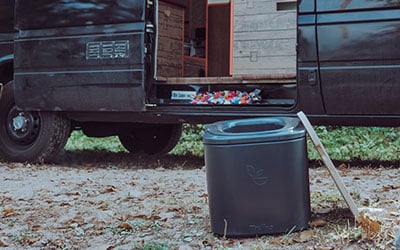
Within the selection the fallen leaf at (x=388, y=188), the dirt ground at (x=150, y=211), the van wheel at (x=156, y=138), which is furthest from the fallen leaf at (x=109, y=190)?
the van wheel at (x=156, y=138)

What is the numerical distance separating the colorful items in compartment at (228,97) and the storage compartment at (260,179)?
261 centimetres

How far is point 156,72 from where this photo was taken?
6289mm

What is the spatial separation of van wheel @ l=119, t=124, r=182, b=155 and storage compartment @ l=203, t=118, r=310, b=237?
182 inches

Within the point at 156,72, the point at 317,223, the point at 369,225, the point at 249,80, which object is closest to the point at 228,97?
the point at 249,80

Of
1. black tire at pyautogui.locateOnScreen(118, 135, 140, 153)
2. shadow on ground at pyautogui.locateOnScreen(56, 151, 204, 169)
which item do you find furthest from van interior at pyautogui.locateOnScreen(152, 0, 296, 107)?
black tire at pyautogui.locateOnScreen(118, 135, 140, 153)

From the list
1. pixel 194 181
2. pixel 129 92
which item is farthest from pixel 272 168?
pixel 129 92

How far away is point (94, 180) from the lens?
17.3ft

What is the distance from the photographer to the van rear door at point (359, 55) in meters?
4.85

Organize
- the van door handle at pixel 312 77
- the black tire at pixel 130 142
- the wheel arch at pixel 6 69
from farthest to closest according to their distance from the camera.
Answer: the black tire at pixel 130 142 → the wheel arch at pixel 6 69 → the van door handle at pixel 312 77

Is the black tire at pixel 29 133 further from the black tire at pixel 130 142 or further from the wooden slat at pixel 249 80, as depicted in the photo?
the black tire at pixel 130 142

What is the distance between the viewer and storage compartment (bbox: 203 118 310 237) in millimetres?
2932

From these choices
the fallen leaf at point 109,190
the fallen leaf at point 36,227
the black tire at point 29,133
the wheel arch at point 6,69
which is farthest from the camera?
the wheel arch at point 6,69

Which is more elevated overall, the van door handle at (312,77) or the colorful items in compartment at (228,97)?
the van door handle at (312,77)

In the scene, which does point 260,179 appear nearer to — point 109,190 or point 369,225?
point 369,225
